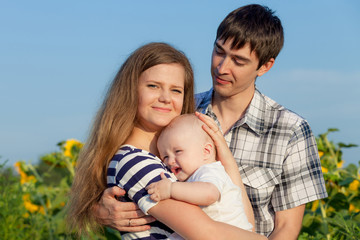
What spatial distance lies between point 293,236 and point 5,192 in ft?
7.27

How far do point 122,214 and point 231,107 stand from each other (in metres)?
1.20

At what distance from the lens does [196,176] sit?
1.97 meters

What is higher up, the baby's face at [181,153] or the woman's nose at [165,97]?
the woman's nose at [165,97]

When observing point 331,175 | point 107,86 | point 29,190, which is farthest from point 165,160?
point 29,190

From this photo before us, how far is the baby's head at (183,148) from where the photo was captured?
2021 millimetres

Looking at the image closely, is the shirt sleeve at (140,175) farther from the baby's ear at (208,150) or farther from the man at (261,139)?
the man at (261,139)

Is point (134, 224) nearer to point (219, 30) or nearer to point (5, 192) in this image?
point (219, 30)

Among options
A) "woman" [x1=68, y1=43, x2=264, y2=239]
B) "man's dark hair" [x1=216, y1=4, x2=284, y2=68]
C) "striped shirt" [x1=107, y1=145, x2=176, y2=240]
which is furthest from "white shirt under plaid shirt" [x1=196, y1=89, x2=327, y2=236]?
"striped shirt" [x1=107, y1=145, x2=176, y2=240]

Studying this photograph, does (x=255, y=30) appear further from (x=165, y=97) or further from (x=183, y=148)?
(x=183, y=148)

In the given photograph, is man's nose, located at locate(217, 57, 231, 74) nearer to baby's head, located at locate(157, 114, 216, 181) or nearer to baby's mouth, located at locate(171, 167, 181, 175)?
baby's head, located at locate(157, 114, 216, 181)

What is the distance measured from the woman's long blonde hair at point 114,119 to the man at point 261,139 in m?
0.61

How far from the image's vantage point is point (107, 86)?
8.24 feet

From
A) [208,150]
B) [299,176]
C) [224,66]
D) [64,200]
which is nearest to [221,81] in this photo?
[224,66]

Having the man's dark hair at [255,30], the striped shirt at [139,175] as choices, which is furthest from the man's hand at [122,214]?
the man's dark hair at [255,30]
